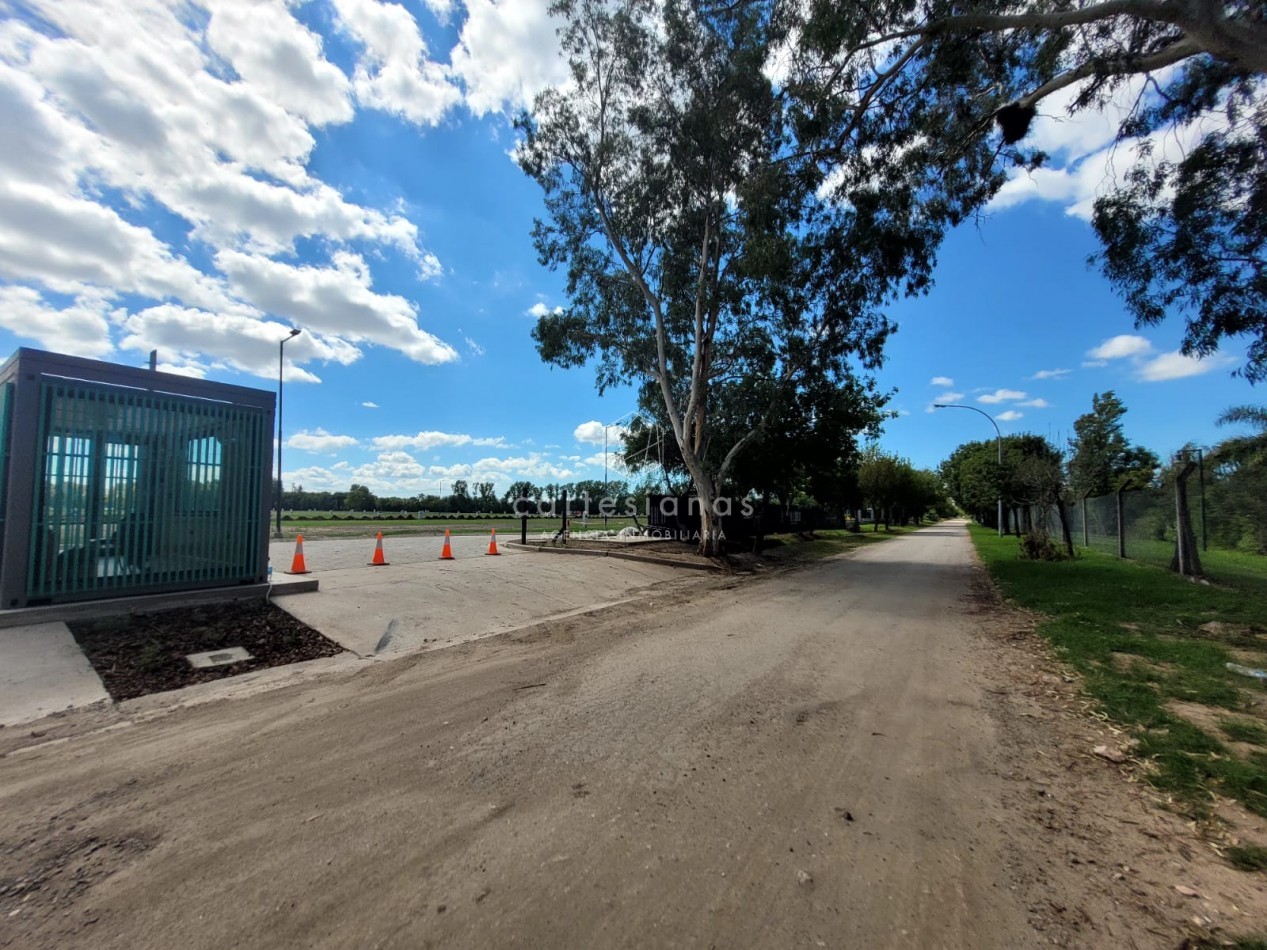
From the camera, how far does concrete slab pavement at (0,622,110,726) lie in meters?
4.63

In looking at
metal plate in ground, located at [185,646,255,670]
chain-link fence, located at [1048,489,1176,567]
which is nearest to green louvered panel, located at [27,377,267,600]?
metal plate in ground, located at [185,646,255,670]

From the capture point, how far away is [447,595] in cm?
935

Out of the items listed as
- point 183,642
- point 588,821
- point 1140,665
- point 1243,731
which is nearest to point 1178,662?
point 1140,665

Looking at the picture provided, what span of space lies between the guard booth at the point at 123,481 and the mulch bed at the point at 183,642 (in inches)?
31.5

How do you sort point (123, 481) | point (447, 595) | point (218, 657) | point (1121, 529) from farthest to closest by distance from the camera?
1. point (1121, 529)
2. point (447, 595)
3. point (123, 481)
4. point (218, 657)

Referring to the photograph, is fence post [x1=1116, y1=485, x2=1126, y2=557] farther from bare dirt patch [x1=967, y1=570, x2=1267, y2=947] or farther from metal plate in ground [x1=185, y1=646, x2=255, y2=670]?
metal plate in ground [x1=185, y1=646, x2=255, y2=670]

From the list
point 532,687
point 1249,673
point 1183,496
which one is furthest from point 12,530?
point 1183,496

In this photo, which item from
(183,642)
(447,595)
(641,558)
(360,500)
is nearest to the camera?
(183,642)

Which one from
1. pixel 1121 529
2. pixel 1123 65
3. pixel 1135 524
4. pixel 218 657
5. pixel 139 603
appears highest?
pixel 1123 65

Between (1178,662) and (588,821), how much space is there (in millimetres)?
6671

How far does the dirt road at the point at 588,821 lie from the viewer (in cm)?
227

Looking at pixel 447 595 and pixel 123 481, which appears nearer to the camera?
pixel 123 481

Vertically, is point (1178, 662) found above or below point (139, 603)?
below

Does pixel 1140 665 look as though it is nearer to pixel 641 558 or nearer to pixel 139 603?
pixel 641 558
